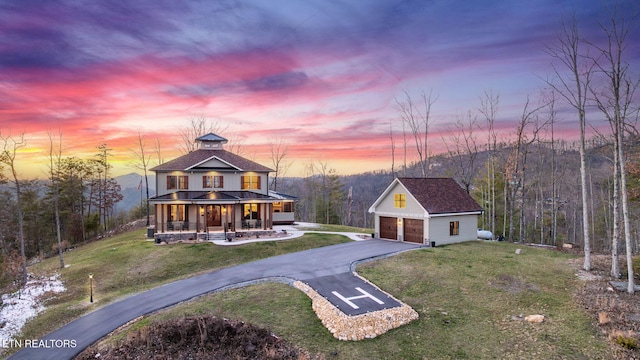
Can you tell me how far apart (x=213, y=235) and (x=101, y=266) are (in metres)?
8.26

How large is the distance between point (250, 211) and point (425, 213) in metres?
16.2

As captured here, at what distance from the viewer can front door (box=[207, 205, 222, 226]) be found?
1220 inches

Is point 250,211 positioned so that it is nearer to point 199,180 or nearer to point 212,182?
point 212,182

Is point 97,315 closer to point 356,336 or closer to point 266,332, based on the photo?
point 266,332

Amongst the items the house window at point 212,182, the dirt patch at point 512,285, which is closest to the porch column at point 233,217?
the house window at point 212,182

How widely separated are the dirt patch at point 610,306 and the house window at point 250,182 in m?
25.7

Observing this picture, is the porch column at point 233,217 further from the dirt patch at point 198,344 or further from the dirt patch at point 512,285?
the dirt patch at point 512,285

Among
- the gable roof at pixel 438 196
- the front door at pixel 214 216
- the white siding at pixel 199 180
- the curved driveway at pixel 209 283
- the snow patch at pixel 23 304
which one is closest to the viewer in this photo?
the curved driveway at pixel 209 283

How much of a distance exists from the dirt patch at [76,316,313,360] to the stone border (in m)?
1.65

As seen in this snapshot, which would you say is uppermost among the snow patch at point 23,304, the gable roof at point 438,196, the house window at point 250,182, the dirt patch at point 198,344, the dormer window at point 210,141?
the dormer window at point 210,141

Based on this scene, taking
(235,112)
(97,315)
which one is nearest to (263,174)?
(235,112)

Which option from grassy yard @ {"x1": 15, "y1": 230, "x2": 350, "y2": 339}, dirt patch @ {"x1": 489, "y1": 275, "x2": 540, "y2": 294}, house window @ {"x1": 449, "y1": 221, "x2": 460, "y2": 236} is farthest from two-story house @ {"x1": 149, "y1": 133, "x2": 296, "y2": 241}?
dirt patch @ {"x1": 489, "y1": 275, "x2": 540, "y2": 294}

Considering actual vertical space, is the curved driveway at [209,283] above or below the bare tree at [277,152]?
below

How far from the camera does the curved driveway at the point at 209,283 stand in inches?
496
